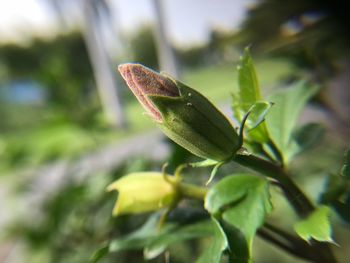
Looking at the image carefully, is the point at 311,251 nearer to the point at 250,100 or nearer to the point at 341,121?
the point at 250,100

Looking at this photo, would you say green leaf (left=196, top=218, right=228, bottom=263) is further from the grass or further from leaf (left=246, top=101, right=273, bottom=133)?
the grass

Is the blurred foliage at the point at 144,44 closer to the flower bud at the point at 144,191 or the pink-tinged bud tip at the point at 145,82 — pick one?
the flower bud at the point at 144,191

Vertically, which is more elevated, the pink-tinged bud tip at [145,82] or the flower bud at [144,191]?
the pink-tinged bud tip at [145,82]

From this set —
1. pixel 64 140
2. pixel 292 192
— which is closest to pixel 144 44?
pixel 64 140

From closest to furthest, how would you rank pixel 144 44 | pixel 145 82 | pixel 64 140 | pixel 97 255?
pixel 145 82
pixel 97 255
pixel 64 140
pixel 144 44

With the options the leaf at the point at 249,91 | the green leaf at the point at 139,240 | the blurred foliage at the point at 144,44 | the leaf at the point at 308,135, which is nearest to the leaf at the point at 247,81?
the leaf at the point at 249,91

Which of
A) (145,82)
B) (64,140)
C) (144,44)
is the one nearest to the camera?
(145,82)

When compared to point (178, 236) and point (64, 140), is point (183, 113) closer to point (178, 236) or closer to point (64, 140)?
point (178, 236)
